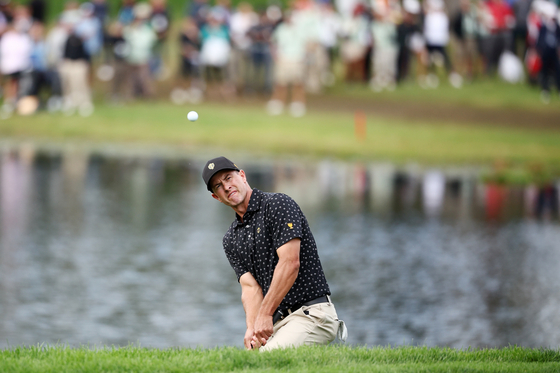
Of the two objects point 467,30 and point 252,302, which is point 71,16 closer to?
point 467,30

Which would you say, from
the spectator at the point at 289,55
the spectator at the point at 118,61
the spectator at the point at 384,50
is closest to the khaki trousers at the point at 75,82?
the spectator at the point at 118,61

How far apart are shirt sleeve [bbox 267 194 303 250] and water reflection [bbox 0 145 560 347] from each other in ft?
11.0

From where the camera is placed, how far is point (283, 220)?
623cm

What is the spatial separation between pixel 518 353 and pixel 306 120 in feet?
63.6

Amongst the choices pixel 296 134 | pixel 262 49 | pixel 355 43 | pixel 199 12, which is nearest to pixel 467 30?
pixel 355 43

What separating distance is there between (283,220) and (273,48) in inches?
842

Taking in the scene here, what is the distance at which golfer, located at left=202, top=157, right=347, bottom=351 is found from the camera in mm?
6246

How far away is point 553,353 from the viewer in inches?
272

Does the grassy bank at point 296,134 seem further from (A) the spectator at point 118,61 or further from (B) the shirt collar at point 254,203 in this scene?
(B) the shirt collar at point 254,203

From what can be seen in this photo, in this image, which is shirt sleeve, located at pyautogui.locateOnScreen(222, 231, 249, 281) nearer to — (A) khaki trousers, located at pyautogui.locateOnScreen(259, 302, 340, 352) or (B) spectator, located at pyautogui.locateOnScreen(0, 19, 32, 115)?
(A) khaki trousers, located at pyautogui.locateOnScreen(259, 302, 340, 352)

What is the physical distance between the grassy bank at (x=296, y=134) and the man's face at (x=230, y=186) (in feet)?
56.1

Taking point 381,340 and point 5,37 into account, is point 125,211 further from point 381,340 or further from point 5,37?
point 5,37

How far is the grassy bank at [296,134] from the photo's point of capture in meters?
23.7

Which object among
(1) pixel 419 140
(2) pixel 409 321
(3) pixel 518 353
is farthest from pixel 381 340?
(1) pixel 419 140
